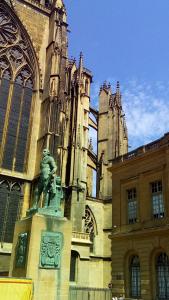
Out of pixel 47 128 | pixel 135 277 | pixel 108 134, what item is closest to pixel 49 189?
pixel 135 277

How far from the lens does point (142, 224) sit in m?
20.9

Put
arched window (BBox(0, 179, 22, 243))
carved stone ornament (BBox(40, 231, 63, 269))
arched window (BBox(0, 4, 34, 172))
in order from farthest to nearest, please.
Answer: arched window (BBox(0, 4, 34, 172)) < arched window (BBox(0, 179, 22, 243)) < carved stone ornament (BBox(40, 231, 63, 269))

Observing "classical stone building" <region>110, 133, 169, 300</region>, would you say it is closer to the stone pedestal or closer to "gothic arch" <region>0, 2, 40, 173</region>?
"gothic arch" <region>0, 2, 40, 173</region>

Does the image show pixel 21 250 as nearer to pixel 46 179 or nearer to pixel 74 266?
pixel 46 179

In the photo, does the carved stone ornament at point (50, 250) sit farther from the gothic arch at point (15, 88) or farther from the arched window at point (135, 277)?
the gothic arch at point (15, 88)

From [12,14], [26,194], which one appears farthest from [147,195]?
[12,14]

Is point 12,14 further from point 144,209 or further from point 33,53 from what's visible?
point 144,209

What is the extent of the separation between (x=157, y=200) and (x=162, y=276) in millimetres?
4362

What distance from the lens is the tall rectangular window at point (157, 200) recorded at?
66.9 ft

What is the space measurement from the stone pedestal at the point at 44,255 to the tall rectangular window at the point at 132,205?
11.6m

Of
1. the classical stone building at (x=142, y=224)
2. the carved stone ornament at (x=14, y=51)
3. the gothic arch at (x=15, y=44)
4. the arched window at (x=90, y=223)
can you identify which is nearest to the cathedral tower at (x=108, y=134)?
the arched window at (x=90, y=223)

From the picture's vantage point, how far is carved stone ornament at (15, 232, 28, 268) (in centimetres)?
1032

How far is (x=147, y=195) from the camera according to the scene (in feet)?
70.1

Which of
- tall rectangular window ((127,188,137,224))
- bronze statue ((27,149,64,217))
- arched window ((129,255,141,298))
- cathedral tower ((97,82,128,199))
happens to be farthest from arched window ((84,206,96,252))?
bronze statue ((27,149,64,217))
